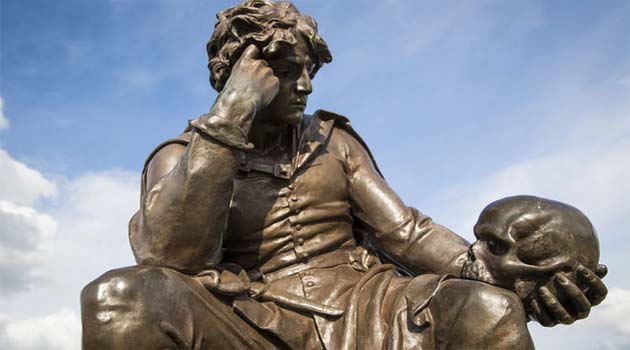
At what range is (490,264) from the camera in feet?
12.7

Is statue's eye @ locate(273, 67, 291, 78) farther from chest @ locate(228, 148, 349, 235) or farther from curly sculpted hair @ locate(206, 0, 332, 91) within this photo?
chest @ locate(228, 148, 349, 235)

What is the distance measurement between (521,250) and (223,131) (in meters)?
1.61

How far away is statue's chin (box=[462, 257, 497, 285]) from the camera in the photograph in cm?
386

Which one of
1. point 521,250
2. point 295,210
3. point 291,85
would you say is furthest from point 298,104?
point 521,250

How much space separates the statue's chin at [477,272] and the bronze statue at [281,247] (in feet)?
0.50

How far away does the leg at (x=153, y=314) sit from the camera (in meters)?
3.55

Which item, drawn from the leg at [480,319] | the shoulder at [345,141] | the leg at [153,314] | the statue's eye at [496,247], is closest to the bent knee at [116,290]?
the leg at [153,314]

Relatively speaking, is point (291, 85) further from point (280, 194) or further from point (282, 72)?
point (280, 194)

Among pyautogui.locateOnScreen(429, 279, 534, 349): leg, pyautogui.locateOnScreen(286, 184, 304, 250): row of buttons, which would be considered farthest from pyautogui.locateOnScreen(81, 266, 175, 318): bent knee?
pyautogui.locateOnScreen(429, 279, 534, 349): leg

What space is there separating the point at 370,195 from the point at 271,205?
0.64 meters

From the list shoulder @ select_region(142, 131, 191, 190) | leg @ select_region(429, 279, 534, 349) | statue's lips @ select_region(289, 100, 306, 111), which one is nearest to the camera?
leg @ select_region(429, 279, 534, 349)

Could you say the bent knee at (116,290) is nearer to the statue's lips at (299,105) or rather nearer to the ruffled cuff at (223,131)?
the ruffled cuff at (223,131)

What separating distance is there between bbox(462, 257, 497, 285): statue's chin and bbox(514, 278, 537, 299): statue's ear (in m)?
0.12

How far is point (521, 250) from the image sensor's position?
3.77 meters
